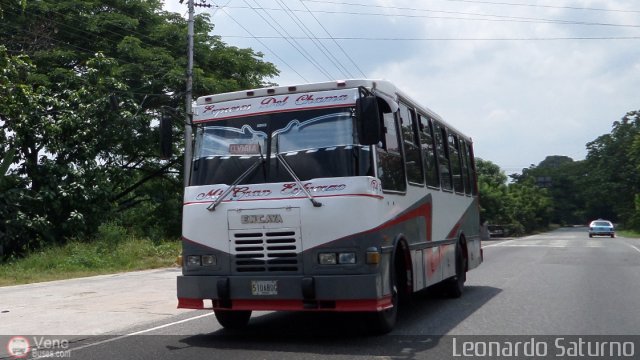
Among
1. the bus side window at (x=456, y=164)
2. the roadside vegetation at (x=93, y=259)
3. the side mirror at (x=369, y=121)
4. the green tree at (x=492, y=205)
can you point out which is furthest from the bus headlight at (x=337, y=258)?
→ the green tree at (x=492, y=205)

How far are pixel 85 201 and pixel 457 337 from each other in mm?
16892

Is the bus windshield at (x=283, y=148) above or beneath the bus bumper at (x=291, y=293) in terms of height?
above

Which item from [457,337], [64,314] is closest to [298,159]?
[457,337]

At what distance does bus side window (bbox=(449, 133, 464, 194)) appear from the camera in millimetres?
12945

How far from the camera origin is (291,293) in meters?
8.07

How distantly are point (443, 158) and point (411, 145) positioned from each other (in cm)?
227

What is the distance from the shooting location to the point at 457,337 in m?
8.68

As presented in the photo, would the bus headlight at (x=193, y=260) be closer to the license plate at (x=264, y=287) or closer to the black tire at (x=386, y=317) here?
the license plate at (x=264, y=287)

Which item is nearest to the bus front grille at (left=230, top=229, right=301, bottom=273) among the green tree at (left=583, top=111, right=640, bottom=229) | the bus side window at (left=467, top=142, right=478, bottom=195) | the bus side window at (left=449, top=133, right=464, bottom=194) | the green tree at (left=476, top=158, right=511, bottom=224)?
the bus side window at (left=449, top=133, right=464, bottom=194)

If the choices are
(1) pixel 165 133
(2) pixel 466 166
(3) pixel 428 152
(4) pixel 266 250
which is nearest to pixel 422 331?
(4) pixel 266 250

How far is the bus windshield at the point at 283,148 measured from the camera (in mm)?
8266

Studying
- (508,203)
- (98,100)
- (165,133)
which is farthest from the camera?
(508,203)

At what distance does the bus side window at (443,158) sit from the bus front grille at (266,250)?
169 inches

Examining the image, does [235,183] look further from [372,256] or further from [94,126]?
[94,126]
